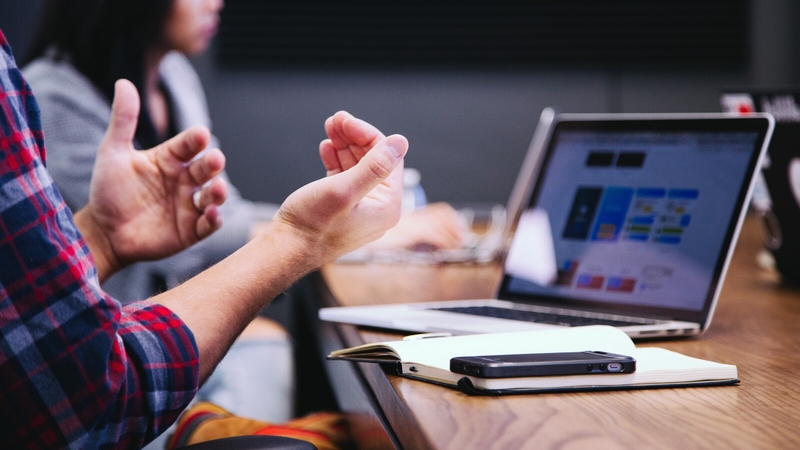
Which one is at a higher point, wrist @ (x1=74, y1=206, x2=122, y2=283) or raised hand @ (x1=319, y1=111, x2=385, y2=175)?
raised hand @ (x1=319, y1=111, x2=385, y2=175)

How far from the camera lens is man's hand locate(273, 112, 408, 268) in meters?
0.85

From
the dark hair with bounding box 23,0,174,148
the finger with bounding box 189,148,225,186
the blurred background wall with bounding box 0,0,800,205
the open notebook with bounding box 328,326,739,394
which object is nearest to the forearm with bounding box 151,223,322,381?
the open notebook with bounding box 328,326,739,394

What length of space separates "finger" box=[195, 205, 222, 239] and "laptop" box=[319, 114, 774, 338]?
9.9 inches

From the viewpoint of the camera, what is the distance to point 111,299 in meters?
0.73

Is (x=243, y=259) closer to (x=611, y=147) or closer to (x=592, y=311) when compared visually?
(x=592, y=311)

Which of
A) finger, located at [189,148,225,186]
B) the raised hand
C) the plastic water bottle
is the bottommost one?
the plastic water bottle

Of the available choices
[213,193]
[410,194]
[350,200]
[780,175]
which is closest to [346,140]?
[350,200]

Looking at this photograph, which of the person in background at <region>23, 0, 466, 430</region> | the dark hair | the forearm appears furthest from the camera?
the dark hair

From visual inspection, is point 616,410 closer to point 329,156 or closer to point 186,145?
point 329,156

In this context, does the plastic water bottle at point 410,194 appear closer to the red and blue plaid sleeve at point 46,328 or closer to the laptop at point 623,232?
the laptop at point 623,232

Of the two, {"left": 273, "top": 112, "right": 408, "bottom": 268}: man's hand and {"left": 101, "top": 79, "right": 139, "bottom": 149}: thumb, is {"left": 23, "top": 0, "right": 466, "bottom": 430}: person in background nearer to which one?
{"left": 101, "top": 79, "right": 139, "bottom": 149}: thumb

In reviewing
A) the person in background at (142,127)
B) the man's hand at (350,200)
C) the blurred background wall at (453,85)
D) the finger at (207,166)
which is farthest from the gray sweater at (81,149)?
the blurred background wall at (453,85)

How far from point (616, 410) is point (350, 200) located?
35cm

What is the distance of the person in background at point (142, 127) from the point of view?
5.98 ft
